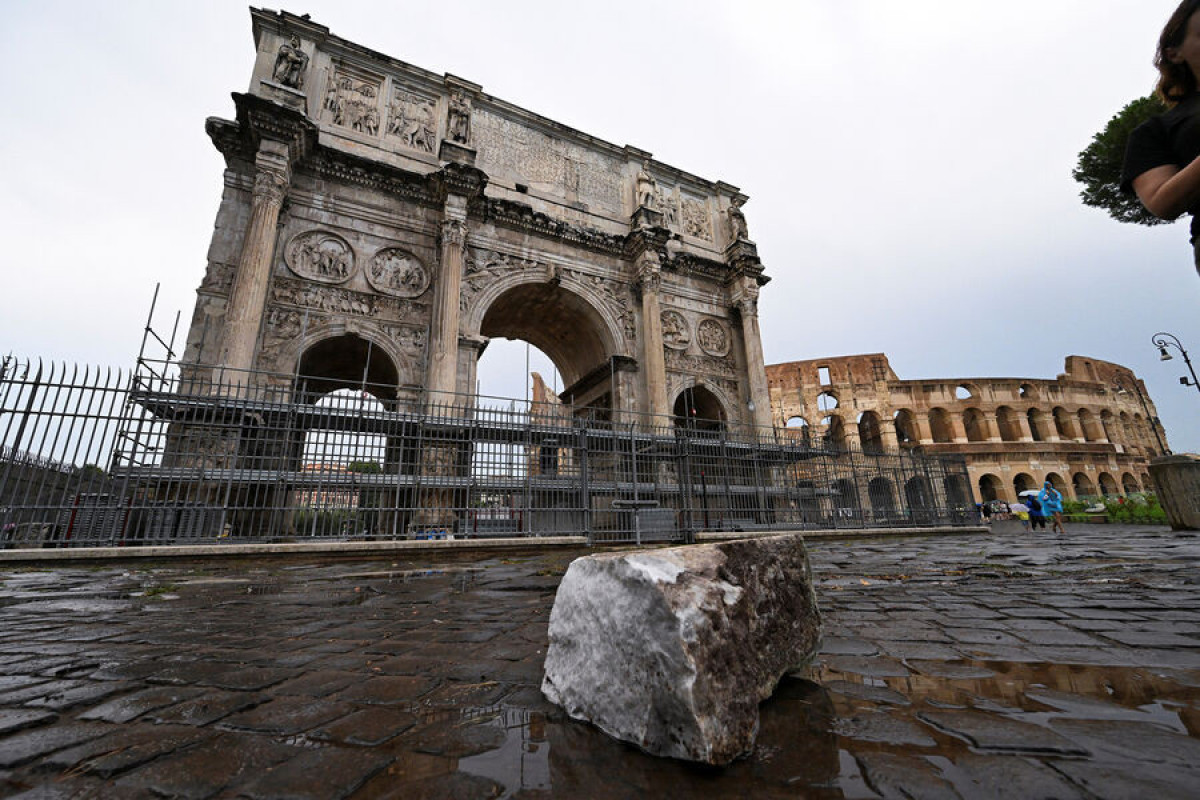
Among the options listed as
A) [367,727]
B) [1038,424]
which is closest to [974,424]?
[1038,424]

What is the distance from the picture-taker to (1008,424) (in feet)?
101

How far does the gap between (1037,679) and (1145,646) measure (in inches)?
25.6

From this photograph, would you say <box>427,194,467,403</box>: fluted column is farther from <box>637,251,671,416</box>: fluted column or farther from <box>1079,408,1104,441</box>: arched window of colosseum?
<box>1079,408,1104,441</box>: arched window of colosseum

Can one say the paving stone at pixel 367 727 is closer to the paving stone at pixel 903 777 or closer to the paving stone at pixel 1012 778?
the paving stone at pixel 903 777

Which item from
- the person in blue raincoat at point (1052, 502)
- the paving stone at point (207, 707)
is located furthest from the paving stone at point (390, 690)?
the person in blue raincoat at point (1052, 502)

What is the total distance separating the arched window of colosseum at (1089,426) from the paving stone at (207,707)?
43.2 metres

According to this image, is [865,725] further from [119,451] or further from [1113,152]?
[1113,152]

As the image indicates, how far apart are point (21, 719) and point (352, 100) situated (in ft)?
49.2

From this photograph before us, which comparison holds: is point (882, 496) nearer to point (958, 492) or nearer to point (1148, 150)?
point (958, 492)

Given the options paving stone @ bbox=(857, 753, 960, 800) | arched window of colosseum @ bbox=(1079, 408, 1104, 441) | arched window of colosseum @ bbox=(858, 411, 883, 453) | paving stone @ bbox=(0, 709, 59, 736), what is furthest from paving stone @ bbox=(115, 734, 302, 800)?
arched window of colosseum @ bbox=(1079, 408, 1104, 441)

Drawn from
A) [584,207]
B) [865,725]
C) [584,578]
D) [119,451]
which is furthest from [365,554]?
[584,207]

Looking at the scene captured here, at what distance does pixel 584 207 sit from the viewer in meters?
14.9

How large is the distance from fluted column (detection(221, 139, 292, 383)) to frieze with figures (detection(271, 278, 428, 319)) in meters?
0.42

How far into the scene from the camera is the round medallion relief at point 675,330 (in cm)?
1521
